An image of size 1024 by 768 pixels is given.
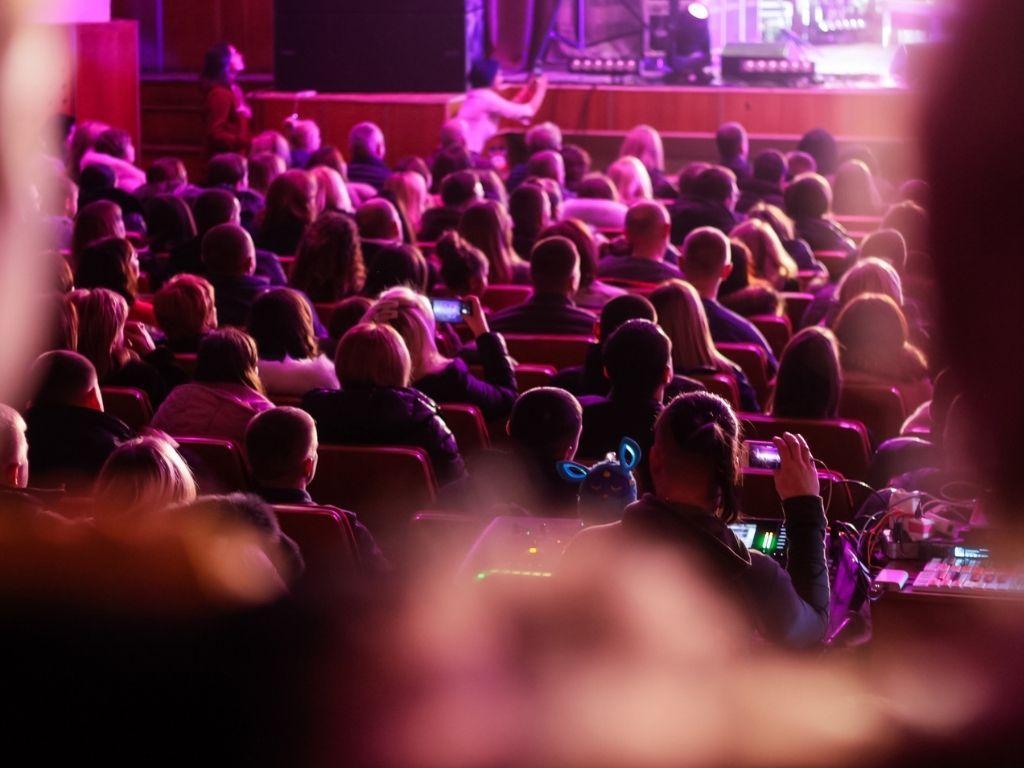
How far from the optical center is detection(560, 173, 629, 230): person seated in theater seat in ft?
25.8

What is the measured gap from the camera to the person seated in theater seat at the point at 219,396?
3.91 meters

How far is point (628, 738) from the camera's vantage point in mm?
1897

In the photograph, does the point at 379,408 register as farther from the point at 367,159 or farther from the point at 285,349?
the point at 367,159

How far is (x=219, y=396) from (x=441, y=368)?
2.51 feet

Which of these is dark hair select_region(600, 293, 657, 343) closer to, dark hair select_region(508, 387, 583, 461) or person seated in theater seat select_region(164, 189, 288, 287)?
dark hair select_region(508, 387, 583, 461)

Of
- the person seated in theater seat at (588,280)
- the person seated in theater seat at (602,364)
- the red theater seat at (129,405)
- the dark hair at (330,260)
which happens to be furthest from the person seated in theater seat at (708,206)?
the red theater seat at (129,405)

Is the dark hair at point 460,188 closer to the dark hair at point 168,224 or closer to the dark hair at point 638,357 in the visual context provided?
the dark hair at point 168,224

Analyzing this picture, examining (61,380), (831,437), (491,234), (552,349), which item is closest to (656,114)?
(491,234)

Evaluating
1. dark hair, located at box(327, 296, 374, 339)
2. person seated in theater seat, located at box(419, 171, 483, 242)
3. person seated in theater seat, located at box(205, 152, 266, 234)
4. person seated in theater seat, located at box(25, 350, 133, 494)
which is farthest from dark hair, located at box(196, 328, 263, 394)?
person seated in theater seat, located at box(205, 152, 266, 234)

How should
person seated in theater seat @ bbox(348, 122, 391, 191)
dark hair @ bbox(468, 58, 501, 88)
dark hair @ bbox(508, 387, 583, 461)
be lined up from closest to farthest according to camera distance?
1. dark hair @ bbox(508, 387, 583, 461)
2. person seated in theater seat @ bbox(348, 122, 391, 191)
3. dark hair @ bbox(468, 58, 501, 88)

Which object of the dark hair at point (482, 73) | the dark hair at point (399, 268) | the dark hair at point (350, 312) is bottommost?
the dark hair at point (350, 312)

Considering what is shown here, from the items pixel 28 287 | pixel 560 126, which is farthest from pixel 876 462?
pixel 560 126

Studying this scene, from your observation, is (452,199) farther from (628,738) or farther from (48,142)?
(628,738)

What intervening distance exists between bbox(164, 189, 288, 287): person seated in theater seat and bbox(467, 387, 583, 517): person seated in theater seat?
8.71ft
